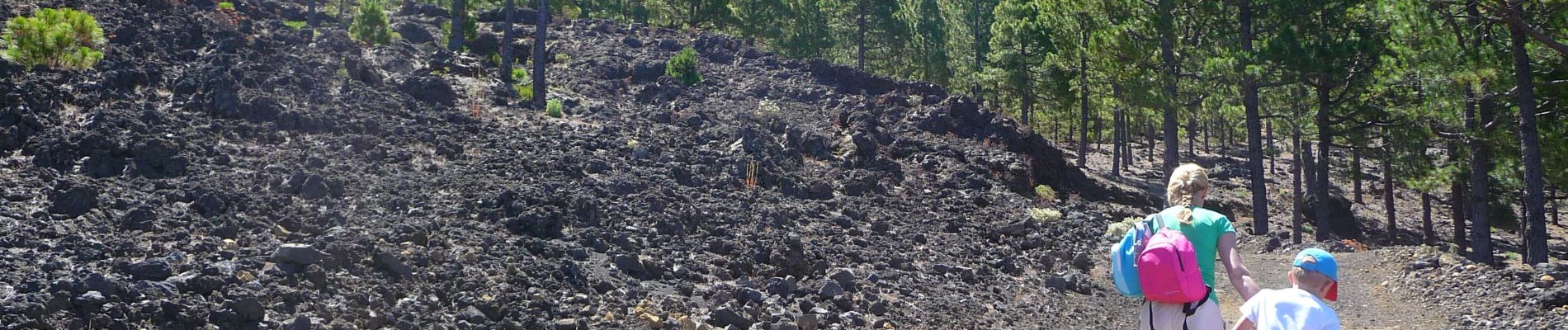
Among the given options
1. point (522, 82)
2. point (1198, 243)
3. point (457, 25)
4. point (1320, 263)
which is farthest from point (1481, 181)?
point (457, 25)

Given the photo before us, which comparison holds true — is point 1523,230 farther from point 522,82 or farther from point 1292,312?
point 1292,312

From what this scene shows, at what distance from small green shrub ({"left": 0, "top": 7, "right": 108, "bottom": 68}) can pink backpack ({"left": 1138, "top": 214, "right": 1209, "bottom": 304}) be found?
1484 centimetres

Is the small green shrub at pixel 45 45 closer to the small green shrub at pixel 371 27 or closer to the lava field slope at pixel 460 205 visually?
the lava field slope at pixel 460 205

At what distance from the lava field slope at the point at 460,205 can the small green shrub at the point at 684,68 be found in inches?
57.2

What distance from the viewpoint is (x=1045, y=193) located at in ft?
74.7

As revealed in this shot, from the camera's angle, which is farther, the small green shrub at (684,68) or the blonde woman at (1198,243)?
the small green shrub at (684,68)

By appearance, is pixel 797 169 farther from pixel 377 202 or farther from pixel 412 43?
pixel 412 43

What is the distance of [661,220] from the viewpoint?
13711 mm

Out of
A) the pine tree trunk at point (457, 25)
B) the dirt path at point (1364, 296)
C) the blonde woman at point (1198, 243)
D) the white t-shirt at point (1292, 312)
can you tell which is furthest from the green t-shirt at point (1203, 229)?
the pine tree trunk at point (457, 25)

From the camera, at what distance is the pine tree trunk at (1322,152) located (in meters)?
21.2

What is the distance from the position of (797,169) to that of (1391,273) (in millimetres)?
8742

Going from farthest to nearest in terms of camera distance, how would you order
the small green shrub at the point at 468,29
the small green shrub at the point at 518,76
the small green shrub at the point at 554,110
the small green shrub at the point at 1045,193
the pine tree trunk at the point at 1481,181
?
the small green shrub at the point at 468,29
the small green shrub at the point at 518,76
the small green shrub at the point at 1045,193
the small green shrub at the point at 554,110
the pine tree trunk at the point at 1481,181

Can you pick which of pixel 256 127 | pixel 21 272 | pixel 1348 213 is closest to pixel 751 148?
pixel 256 127

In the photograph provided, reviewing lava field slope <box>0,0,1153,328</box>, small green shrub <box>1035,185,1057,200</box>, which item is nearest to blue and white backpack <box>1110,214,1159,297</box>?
lava field slope <box>0,0,1153,328</box>
